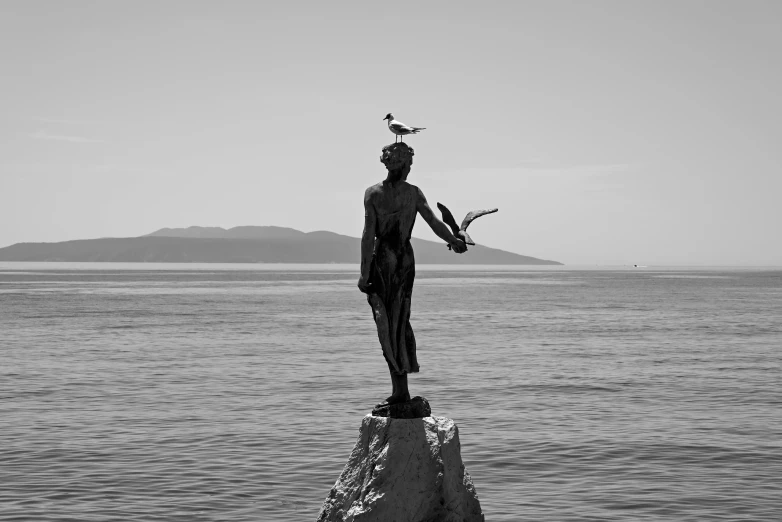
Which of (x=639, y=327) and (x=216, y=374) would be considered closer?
(x=216, y=374)

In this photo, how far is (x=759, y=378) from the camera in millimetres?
30594

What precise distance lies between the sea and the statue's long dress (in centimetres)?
431

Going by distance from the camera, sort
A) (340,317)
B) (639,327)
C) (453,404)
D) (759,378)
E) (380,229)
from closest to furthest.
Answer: (380,229)
(453,404)
(759,378)
(639,327)
(340,317)

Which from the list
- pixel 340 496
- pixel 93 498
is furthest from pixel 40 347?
pixel 340 496

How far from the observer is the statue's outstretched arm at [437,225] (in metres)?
11.9

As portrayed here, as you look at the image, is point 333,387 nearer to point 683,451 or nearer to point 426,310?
point 683,451

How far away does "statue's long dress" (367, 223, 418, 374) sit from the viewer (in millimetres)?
11852

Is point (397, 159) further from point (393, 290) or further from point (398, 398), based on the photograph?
point (398, 398)

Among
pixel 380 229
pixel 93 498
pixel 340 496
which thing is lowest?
pixel 93 498

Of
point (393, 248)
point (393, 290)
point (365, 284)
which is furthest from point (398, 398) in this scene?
point (393, 248)

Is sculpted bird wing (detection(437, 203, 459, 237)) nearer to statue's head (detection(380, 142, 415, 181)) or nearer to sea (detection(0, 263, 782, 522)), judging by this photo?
statue's head (detection(380, 142, 415, 181))

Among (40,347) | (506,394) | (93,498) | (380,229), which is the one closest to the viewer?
(380,229)

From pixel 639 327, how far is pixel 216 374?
30129mm

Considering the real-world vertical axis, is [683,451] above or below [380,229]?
below
